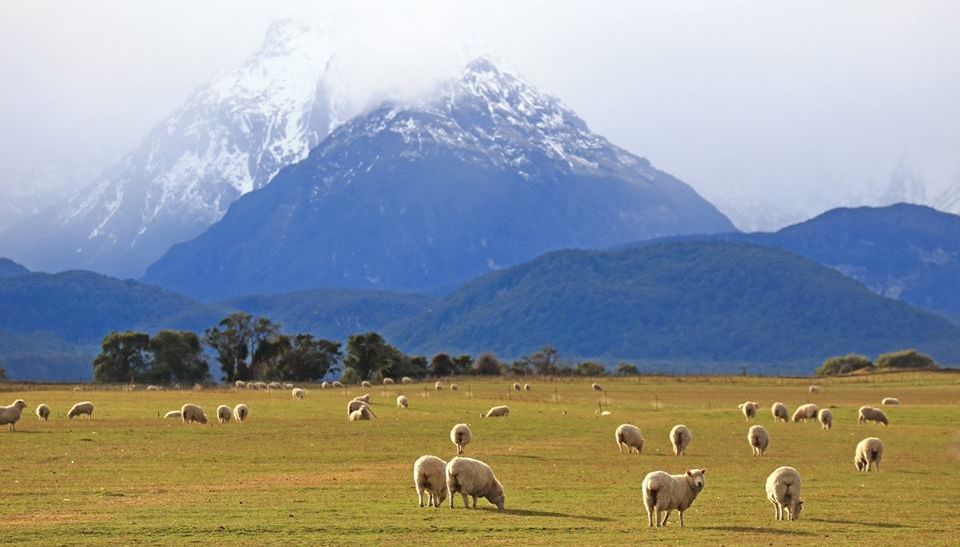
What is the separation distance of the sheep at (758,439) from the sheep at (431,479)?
17790 millimetres

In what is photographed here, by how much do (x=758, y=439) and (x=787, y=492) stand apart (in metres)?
16.9

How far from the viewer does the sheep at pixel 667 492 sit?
2944 centimetres

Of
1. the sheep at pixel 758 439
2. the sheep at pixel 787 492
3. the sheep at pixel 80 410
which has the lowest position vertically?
the sheep at pixel 787 492

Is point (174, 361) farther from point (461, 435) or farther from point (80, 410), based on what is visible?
point (461, 435)

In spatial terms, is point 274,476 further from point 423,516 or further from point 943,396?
point 943,396

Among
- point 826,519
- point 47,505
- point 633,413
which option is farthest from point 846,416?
point 47,505

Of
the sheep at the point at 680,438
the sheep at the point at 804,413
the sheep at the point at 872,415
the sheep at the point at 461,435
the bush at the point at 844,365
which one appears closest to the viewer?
the sheep at the point at 461,435

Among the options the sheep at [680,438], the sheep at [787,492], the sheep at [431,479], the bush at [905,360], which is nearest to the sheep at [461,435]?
the sheep at [680,438]

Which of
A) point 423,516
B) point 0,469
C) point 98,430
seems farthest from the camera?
point 98,430

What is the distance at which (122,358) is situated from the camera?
468 ft

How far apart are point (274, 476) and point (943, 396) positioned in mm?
69325

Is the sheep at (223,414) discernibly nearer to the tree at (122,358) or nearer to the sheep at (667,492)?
the sheep at (667,492)

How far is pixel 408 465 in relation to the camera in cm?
4275

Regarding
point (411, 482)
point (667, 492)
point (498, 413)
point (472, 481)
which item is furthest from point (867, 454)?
point (498, 413)
